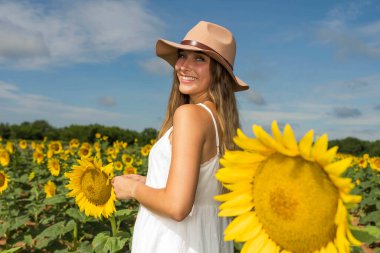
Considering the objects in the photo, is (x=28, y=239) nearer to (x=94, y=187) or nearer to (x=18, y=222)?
(x=18, y=222)

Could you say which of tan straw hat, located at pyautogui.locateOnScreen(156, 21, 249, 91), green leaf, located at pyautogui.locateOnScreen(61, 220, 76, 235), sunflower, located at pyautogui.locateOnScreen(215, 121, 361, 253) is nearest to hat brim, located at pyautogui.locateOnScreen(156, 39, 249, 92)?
tan straw hat, located at pyautogui.locateOnScreen(156, 21, 249, 91)

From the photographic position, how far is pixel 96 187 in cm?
339

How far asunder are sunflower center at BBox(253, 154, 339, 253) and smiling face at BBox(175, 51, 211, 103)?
137 cm

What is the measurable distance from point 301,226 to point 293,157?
20cm

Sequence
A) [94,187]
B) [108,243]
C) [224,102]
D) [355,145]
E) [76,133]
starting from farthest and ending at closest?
[355,145], [76,133], [108,243], [94,187], [224,102]

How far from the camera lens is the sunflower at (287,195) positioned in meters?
1.24

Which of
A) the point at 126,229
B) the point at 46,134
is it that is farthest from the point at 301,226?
the point at 46,134

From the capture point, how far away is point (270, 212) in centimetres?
140

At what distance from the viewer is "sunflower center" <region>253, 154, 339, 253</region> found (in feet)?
4.23

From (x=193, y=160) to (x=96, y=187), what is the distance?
1437 mm

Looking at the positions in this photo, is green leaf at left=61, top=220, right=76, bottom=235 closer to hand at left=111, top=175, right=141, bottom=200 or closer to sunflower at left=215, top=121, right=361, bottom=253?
hand at left=111, top=175, right=141, bottom=200

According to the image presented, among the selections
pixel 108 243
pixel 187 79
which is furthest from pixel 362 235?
pixel 108 243

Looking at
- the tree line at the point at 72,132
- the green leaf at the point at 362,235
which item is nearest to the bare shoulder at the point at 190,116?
the green leaf at the point at 362,235

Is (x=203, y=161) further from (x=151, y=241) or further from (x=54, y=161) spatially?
(x=54, y=161)
